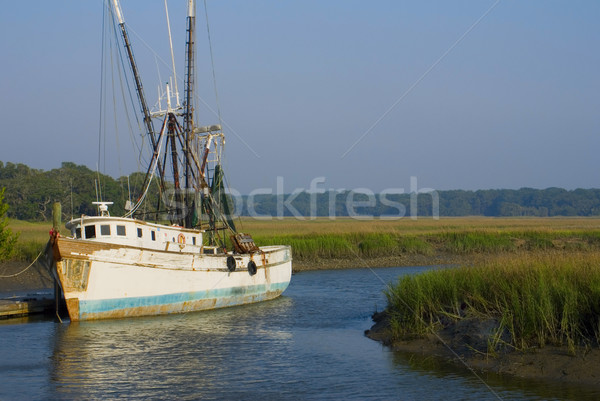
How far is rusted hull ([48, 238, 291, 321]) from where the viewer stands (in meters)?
22.8

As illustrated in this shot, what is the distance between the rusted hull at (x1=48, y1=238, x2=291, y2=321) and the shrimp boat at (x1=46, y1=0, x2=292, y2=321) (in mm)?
34

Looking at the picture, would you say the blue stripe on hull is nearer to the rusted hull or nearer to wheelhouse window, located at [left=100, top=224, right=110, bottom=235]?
the rusted hull

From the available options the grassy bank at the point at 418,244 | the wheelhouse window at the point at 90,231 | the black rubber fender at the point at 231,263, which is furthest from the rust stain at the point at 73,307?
the grassy bank at the point at 418,244

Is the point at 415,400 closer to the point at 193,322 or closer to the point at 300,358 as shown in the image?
the point at 300,358

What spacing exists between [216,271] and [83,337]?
24.1 ft

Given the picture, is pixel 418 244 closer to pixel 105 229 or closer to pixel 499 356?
pixel 105 229

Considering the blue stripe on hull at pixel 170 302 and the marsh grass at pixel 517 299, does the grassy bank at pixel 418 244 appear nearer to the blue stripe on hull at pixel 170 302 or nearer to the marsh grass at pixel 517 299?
the blue stripe on hull at pixel 170 302

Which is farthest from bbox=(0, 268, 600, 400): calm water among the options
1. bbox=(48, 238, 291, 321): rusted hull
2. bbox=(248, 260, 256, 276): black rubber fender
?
bbox=(248, 260, 256, 276): black rubber fender

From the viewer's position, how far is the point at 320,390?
48.5 ft

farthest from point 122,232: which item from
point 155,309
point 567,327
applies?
point 567,327

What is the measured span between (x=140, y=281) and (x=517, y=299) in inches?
544

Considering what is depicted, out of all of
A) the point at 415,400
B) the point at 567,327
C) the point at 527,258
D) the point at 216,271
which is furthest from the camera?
the point at 216,271

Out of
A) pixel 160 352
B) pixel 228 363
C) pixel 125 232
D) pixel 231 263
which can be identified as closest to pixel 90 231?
pixel 125 232

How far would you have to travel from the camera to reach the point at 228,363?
17469 mm
